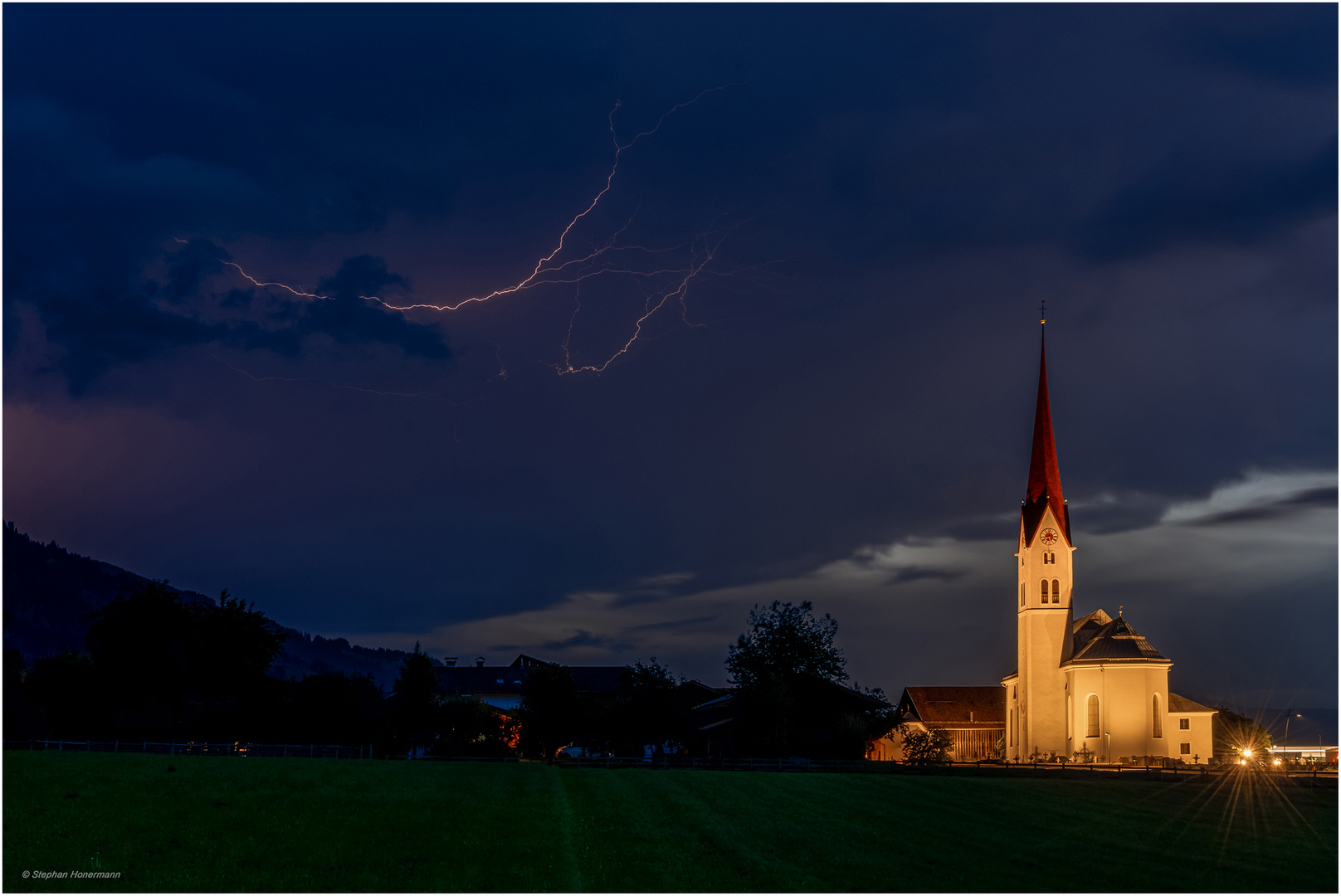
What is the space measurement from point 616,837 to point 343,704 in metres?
49.9

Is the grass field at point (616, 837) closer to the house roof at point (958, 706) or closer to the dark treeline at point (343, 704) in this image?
the dark treeline at point (343, 704)

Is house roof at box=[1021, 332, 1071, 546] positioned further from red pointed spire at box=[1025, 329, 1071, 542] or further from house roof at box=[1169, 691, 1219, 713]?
house roof at box=[1169, 691, 1219, 713]

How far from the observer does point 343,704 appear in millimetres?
64875

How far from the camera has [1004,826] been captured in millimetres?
23281

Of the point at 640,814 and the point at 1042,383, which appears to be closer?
the point at 640,814

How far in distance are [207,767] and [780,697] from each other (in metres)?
34.0

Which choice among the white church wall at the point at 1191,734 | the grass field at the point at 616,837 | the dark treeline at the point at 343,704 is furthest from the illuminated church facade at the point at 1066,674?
the grass field at the point at 616,837

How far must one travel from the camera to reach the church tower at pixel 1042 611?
73812 mm

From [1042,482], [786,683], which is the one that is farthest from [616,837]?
[1042,482]

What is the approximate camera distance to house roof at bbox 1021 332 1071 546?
7681cm

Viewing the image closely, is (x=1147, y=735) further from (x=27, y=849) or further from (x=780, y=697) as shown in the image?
(x=27, y=849)

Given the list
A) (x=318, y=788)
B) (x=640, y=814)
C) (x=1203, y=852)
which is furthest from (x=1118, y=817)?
(x=318, y=788)

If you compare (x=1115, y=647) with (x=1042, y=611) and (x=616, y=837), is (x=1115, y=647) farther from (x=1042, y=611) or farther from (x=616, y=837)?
(x=616, y=837)

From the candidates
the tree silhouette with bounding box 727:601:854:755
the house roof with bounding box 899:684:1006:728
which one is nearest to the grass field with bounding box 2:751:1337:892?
the tree silhouette with bounding box 727:601:854:755
